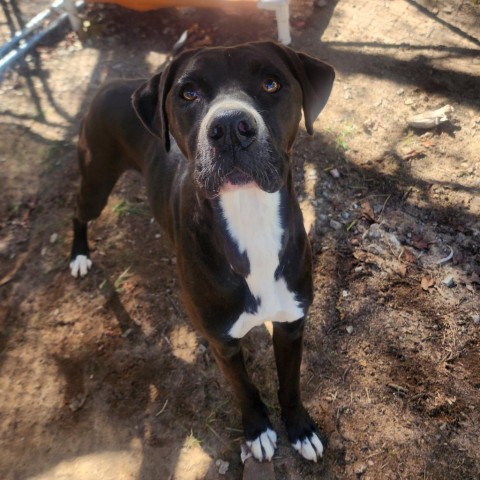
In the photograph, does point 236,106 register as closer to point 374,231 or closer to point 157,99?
point 157,99

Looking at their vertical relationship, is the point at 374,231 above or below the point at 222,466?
above

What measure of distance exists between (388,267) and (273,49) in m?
1.91

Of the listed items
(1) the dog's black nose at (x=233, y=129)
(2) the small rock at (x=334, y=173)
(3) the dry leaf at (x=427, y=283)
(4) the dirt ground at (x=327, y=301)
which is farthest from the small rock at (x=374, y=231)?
(1) the dog's black nose at (x=233, y=129)

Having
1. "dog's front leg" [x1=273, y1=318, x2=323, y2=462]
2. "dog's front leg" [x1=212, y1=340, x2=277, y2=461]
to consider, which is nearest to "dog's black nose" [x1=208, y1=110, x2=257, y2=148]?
"dog's front leg" [x1=273, y1=318, x2=323, y2=462]

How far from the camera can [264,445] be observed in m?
3.04

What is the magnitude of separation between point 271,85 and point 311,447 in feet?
6.78

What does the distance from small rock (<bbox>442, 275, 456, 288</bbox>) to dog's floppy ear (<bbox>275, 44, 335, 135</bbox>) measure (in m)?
1.67

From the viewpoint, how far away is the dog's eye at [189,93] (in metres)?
2.33

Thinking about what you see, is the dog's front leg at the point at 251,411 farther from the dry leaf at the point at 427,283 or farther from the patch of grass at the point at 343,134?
the patch of grass at the point at 343,134

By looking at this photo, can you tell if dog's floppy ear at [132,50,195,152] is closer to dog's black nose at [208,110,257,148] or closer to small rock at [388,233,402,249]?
dog's black nose at [208,110,257,148]

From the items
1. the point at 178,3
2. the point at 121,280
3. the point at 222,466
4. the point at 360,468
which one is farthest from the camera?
the point at 178,3

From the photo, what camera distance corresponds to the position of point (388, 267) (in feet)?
12.1

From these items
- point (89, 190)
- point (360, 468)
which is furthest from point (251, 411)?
point (89, 190)

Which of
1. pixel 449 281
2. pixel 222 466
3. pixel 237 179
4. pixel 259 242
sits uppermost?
pixel 237 179
